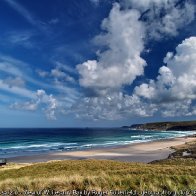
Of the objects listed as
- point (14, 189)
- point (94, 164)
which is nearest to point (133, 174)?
point (14, 189)

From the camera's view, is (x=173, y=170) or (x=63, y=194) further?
(x=173, y=170)

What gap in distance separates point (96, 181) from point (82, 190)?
101 centimetres

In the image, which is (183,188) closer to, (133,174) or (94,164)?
(133,174)

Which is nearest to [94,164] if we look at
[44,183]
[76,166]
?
[76,166]

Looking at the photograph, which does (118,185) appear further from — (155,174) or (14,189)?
(14,189)

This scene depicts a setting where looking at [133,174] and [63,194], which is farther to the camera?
[133,174]

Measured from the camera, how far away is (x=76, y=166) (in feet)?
88.3

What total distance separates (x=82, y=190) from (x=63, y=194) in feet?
3.46

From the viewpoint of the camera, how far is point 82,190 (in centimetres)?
1531

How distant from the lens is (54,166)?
2778 centimetres

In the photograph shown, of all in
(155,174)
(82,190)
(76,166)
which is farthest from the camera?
(76,166)

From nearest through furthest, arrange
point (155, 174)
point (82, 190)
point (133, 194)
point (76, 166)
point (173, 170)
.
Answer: point (133, 194), point (82, 190), point (155, 174), point (173, 170), point (76, 166)

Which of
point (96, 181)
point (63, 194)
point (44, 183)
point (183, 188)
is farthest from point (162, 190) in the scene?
point (44, 183)

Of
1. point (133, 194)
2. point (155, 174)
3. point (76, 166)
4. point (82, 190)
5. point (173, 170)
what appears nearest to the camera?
point (133, 194)
